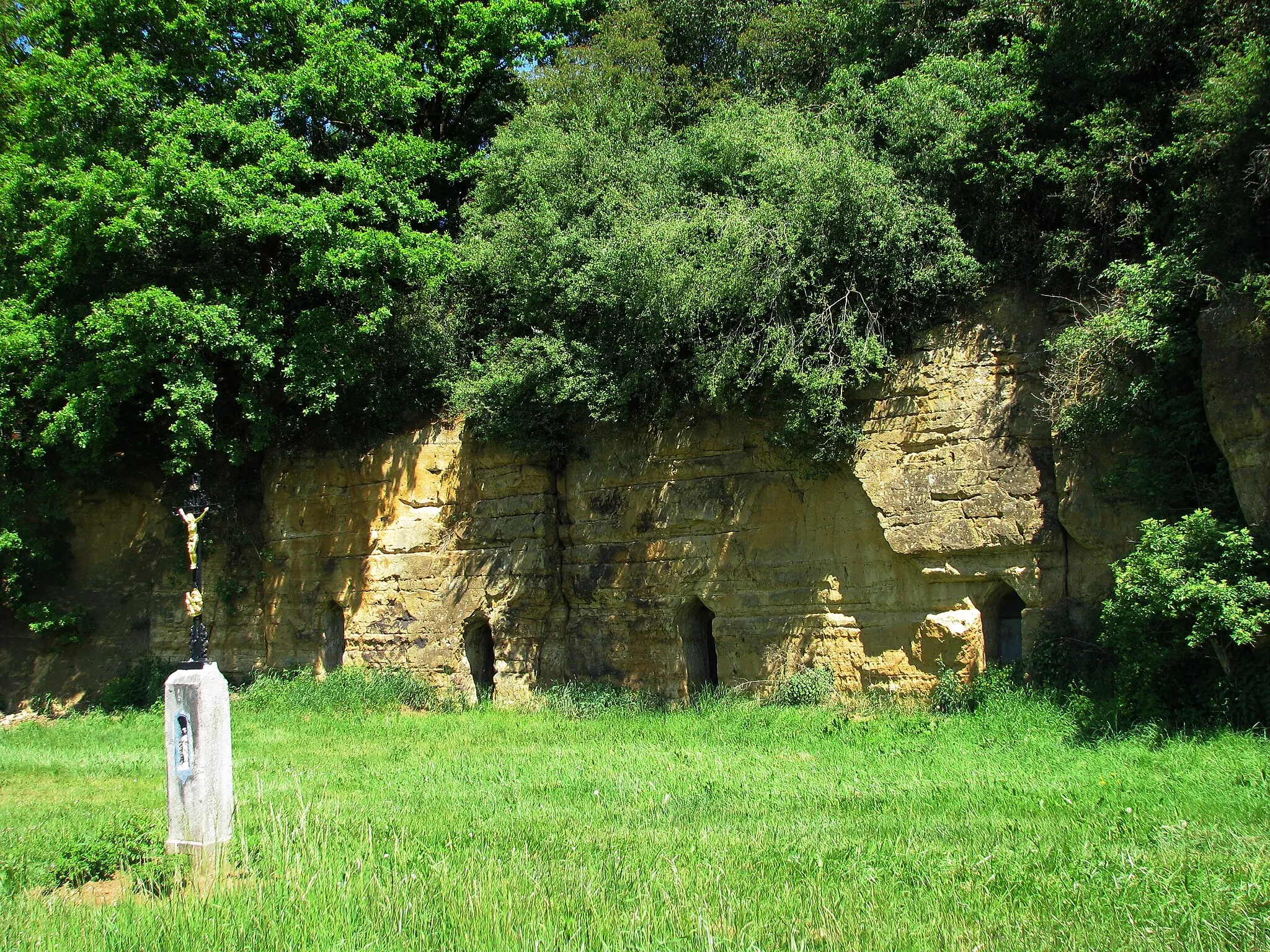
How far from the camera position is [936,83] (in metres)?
13.7

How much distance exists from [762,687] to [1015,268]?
22.3 ft

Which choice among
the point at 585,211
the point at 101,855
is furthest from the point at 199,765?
the point at 585,211

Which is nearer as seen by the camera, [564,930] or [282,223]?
[564,930]

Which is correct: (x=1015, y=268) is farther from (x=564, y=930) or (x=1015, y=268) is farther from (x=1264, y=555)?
(x=564, y=930)

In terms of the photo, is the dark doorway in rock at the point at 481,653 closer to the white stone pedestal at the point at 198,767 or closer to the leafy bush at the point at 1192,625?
the white stone pedestal at the point at 198,767

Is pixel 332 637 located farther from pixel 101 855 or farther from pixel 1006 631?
pixel 1006 631

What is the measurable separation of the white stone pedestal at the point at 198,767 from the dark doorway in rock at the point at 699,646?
860cm

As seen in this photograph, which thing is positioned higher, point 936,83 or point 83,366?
point 936,83

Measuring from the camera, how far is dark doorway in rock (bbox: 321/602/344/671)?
729 inches

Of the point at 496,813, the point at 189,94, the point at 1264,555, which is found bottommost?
the point at 496,813

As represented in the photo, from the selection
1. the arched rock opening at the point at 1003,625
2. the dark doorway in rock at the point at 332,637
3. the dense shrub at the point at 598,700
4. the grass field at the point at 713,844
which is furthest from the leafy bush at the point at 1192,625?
the dark doorway in rock at the point at 332,637

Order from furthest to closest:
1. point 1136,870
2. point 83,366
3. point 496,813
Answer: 1. point 83,366
2. point 496,813
3. point 1136,870

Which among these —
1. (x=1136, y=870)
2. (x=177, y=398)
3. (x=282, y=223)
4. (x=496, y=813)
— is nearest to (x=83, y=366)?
(x=177, y=398)

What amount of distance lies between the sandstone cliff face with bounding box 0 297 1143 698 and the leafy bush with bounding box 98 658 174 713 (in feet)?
1.54
